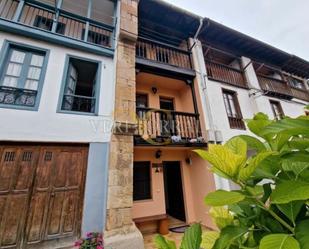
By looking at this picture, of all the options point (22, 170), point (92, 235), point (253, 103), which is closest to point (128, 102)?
point (22, 170)

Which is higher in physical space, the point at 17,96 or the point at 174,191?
the point at 17,96

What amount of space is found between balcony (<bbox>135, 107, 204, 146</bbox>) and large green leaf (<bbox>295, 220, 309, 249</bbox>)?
15.1 ft

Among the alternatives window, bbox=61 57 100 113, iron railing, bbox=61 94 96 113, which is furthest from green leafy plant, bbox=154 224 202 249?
iron railing, bbox=61 94 96 113

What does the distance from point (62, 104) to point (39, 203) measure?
102 inches

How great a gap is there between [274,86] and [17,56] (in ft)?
38.0

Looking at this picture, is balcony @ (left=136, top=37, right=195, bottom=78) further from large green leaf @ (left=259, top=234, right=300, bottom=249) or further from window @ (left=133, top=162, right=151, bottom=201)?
large green leaf @ (left=259, top=234, right=300, bottom=249)

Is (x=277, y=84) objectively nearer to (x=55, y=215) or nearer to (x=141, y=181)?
(x=141, y=181)

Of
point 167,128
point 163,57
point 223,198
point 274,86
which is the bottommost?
point 223,198

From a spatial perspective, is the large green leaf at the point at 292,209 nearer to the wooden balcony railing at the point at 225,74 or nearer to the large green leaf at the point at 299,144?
the large green leaf at the point at 299,144

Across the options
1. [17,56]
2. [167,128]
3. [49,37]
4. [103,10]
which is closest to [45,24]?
[103,10]

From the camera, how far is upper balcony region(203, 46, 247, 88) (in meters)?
7.40

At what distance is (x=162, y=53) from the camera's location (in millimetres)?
6777

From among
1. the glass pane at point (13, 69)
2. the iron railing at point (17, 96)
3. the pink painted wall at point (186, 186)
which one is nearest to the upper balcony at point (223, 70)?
the pink painted wall at point (186, 186)

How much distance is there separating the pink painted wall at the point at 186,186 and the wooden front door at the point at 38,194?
7.57ft
